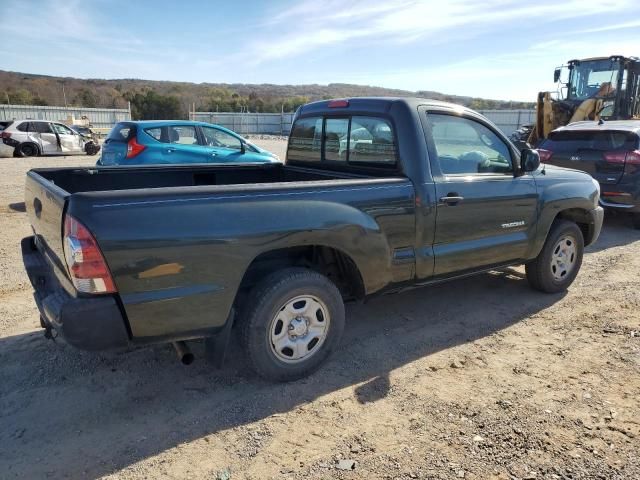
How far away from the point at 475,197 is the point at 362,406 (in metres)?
2.01

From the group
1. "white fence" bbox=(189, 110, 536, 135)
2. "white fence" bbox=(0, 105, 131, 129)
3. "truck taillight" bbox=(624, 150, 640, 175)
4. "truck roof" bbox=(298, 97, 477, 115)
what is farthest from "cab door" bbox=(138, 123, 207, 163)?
"white fence" bbox=(189, 110, 536, 135)

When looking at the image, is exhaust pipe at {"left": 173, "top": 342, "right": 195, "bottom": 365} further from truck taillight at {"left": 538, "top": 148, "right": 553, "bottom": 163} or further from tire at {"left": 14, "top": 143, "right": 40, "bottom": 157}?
tire at {"left": 14, "top": 143, "right": 40, "bottom": 157}

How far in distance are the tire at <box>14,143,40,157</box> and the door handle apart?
19.1m

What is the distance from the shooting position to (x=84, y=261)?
2562mm

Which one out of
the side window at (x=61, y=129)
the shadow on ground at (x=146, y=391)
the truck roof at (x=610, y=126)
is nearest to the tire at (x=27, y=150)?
the side window at (x=61, y=129)

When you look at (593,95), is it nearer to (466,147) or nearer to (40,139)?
(466,147)

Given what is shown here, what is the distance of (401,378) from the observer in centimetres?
354

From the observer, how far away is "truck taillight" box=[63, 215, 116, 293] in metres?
2.55

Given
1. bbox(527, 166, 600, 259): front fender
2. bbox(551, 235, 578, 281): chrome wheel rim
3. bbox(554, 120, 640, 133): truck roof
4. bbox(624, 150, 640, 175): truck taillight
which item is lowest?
bbox(551, 235, 578, 281): chrome wheel rim

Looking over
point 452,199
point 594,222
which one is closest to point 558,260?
point 594,222

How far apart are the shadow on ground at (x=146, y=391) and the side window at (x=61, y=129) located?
1772cm

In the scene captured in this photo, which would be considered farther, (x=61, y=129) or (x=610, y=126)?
(x=61, y=129)

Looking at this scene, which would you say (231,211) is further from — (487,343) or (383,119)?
Result: (487,343)

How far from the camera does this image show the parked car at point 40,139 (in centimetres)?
1819
